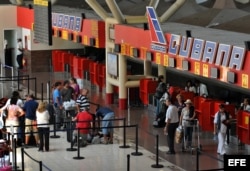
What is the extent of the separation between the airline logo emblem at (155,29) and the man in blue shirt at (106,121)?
3902 millimetres

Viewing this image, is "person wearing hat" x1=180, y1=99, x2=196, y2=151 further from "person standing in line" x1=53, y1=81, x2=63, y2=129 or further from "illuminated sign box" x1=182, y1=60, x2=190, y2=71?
"person standing in line" x1=53, y1=81, x2=63, y2=129

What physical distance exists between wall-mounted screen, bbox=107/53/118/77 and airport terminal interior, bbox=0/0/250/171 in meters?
1.06

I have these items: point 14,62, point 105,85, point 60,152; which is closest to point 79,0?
point 14,62

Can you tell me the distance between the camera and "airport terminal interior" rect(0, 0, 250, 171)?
20625 millimetres

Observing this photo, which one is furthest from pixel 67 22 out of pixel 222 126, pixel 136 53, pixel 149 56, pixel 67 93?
pixel 222 126

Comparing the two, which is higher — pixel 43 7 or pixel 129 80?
pixel 43 7

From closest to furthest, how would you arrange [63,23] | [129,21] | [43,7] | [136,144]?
[136,144], [43,7], [129,21], [63,23]

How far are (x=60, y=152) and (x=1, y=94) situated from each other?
11.4 meters

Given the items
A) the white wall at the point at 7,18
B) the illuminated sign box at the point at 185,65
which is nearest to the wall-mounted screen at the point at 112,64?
the illuminated sign box at the point at 185,65

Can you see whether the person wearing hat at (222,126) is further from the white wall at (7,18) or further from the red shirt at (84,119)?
the white wall at (7,18)

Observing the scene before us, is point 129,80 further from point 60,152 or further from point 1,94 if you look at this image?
point 60,152

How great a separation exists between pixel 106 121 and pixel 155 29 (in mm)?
4768

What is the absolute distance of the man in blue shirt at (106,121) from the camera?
2261cm

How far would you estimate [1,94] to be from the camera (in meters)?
32.8
